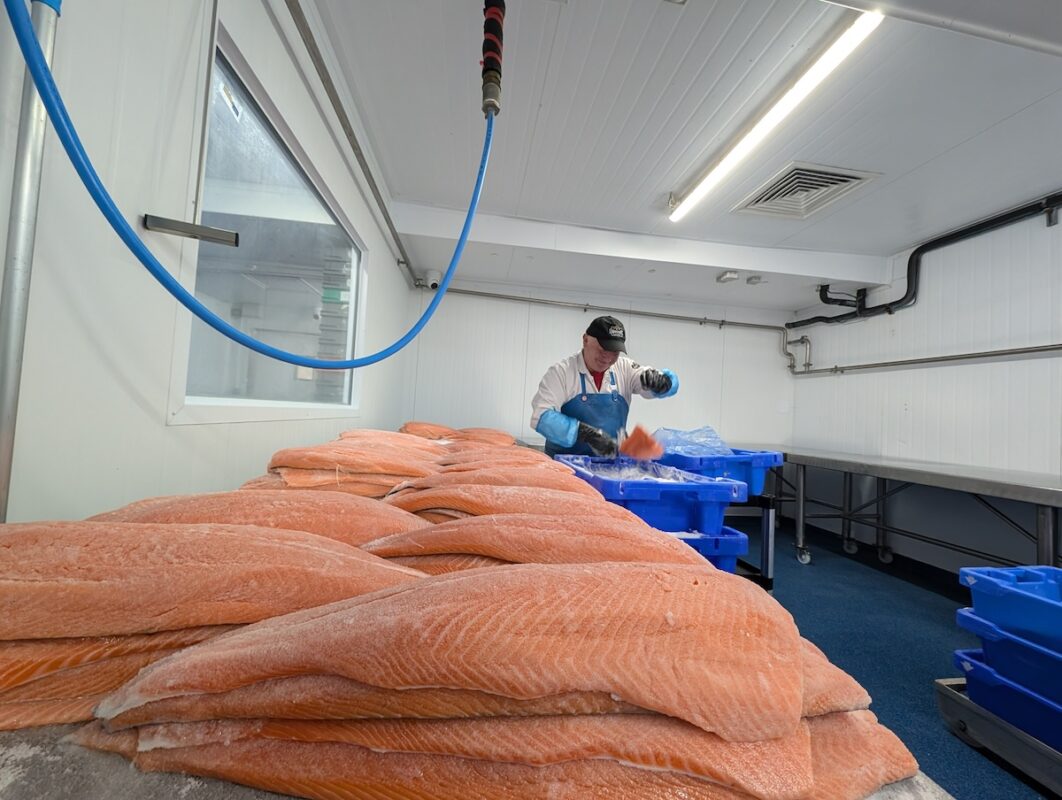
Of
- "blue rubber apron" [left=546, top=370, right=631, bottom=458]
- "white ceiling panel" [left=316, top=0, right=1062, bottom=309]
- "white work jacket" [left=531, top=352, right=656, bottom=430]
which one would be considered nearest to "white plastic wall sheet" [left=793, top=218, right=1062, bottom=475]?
"white ceiling panel" [left=316, top=0, right=1062, bottom=309]

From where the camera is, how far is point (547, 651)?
0.33 m

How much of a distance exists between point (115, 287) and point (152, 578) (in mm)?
683

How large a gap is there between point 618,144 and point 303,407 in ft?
6.69

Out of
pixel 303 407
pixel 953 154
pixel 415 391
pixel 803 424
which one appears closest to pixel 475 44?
pixel 303 407

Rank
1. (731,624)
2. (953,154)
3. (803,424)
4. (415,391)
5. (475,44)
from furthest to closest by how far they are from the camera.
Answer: (803,424)
(415,391)
(953,154)
(475,44)
(731,624)

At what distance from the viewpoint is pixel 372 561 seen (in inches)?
19.9

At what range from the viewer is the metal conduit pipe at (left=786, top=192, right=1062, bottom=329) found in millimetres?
2350

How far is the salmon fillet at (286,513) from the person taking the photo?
1.79 ft

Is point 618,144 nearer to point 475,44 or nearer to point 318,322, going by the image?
point 475,44

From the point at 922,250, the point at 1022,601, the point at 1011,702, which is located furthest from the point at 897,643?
the point at 922,250

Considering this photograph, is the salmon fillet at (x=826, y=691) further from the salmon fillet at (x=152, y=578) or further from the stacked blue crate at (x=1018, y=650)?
the stacked blue crate at (x=1018, y=650)

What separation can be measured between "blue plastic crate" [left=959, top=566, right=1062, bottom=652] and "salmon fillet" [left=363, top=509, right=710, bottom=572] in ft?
4.52

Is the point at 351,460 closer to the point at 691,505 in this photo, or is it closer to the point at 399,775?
the point at 399,775

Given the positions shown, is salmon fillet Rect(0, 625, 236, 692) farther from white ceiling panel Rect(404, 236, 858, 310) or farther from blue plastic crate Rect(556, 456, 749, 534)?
white ceiling panel Rect(404, 236, 858, 310)
